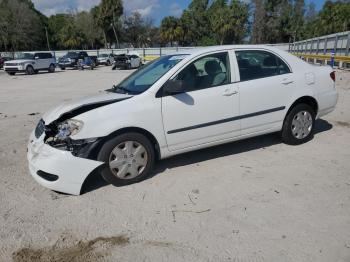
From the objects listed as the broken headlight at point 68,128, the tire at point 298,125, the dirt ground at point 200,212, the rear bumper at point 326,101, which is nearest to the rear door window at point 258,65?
the tire at point 298,125

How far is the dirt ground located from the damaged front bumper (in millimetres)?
173

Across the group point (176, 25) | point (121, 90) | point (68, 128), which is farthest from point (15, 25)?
point (68, 128)

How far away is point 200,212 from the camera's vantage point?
3.74 metres

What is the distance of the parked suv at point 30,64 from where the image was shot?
27.7 metres

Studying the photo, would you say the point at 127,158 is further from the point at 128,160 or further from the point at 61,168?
the point at 61,168

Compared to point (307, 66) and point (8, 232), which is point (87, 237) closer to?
point (8, 232)

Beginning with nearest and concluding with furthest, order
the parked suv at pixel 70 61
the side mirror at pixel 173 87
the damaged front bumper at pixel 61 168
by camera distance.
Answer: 1. the damaged front bumper at pixel 61 168
2. the side mirror at pixel 173 87
3. the parked suv at pixel 70 61

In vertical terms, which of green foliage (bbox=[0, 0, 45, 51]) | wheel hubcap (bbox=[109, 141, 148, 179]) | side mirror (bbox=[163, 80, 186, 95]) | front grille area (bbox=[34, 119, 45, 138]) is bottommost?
wheel hubcap (bbox=[109, 141, 148, 179])

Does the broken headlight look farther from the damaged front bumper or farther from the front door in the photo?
the front door

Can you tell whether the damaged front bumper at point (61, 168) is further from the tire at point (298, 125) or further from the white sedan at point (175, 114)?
the tire at point (298, 125)

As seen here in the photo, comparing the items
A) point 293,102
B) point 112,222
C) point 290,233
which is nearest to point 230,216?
point 290,233

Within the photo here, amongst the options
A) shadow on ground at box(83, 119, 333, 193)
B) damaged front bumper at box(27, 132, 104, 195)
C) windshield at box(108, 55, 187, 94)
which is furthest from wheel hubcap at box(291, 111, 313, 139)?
damaged front bumper at box(27, 132, 104, 195)

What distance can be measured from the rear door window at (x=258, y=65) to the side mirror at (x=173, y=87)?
1.04 metres

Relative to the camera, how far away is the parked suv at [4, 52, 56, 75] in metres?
27.7
